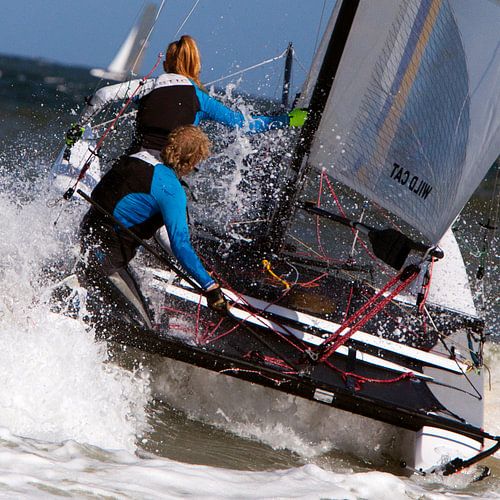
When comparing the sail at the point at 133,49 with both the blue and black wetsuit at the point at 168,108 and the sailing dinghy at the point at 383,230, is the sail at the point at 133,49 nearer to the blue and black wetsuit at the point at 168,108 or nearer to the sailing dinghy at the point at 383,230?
the blue and black wetsuit at the point at 168,108

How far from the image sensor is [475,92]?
4.52 meters

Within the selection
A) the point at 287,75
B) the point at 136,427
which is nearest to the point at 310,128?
the point at 287,75

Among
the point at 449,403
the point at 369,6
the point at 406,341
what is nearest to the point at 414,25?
the point at 369,6

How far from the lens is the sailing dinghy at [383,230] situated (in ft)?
12.4

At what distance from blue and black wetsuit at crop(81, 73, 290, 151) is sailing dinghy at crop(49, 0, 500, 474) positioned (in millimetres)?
545

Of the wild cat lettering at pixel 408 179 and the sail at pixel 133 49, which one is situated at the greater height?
the sail at pixel 133 49

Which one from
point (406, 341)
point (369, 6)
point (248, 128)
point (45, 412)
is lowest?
point (45, 412)

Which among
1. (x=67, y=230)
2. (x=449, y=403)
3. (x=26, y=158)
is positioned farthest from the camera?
(x=26, y=158)

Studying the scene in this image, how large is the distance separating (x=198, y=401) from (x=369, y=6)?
6.93ft

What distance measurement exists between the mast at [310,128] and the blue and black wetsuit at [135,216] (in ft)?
4.02

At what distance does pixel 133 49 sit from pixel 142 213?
5.76 feet

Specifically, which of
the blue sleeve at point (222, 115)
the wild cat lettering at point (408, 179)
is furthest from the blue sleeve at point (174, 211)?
the wild cat lettering at point (408, 179)

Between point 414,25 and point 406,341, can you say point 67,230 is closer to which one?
point 406,341

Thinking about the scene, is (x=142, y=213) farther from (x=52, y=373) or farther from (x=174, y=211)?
(x=52, y=373)
